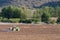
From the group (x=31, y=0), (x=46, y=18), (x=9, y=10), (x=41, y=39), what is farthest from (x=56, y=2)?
(x=41, y=39)

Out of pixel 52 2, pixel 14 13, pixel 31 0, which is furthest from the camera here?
pixel 31 0

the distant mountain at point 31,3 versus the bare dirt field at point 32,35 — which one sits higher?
the bare dirt field at point 32,35

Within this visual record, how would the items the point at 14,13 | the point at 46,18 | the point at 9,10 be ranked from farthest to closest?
1. the point at 9,10
2. the point at 14,13
3. the point at 46,18

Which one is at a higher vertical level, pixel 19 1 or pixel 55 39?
pixel 55 39

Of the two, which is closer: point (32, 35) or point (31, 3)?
point (32, 35)

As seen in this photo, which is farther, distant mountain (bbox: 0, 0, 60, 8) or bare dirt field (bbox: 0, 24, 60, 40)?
distant mountain (bbox: 0, 0, 60, 8)

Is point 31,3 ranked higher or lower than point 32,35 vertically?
lower

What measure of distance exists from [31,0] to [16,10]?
52.1 meters

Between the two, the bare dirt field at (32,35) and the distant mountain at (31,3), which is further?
the distant mountain at (31,3)

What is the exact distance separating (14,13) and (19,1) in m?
51.4

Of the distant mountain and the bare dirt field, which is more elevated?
the bare dirt field

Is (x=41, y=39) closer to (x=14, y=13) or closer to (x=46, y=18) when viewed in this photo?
(x=46, y=18)

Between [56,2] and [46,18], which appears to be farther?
[56,2]

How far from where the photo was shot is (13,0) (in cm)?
13312
